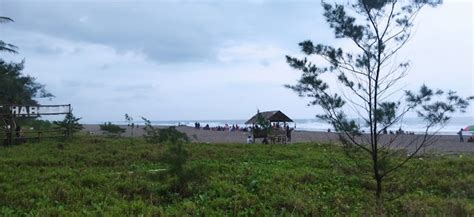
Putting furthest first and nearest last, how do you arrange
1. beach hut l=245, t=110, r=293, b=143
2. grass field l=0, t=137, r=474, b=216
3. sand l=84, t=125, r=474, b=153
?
beach hut l=245, t=110, r=293, b=143, sand l=84, t=125, r=474, b=153, grass field l=0, t=137, r=474, b=216

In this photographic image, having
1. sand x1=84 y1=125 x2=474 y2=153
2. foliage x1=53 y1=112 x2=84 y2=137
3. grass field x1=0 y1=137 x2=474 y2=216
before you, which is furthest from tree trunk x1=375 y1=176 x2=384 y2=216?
foliage x1=53 y1=112 x2=84 y2=137

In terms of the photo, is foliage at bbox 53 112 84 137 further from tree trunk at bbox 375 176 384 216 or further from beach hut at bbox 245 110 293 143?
tree trunk at bbox 375 176 384 216

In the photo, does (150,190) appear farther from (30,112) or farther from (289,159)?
(30,112)

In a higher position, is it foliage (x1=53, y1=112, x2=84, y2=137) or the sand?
foliage (x1=53, y1=112, x2=84, y2=137)

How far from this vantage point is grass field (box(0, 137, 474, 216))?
6.78 m

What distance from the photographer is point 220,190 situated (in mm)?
8109

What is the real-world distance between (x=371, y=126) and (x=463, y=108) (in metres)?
1.43

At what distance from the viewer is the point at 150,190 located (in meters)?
8.12

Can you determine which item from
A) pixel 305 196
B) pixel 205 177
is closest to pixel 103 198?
pixel 205 177

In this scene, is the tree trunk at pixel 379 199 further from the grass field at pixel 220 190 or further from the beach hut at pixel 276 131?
the beach hut at pixel 276 131

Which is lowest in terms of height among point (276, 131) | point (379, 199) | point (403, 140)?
point (379, 199)

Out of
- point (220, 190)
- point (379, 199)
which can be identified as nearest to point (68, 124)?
point (220, 190)

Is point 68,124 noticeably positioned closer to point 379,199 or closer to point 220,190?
point 220,190

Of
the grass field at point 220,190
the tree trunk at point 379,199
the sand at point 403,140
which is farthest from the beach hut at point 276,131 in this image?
the tree trunk at point 379,199
